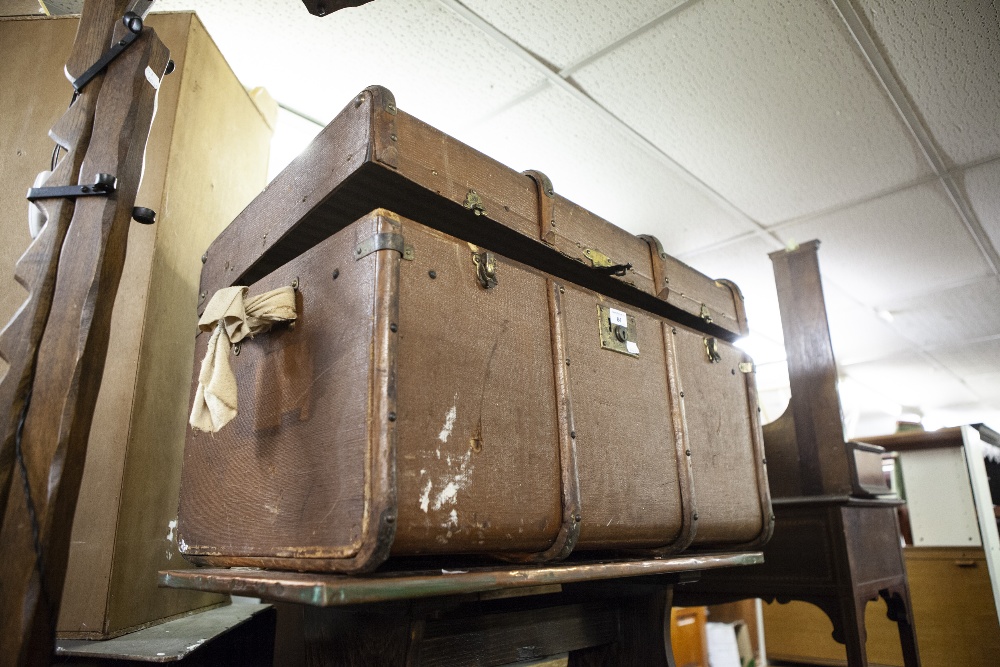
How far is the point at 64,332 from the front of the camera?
107cm

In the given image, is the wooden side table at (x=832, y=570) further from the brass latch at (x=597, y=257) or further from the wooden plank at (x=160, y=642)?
the wooden plank at (x=160, y=642)

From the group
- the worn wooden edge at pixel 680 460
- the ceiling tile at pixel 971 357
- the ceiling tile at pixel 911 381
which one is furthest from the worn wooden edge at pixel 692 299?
the ceiling tile at pixel 911 381

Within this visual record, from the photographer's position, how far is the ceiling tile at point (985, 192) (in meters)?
2.82

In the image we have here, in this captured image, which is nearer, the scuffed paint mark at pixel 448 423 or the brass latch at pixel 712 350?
the scuffed paint mark at pixel 448 423

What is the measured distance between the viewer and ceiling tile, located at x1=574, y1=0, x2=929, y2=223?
6.84 ft

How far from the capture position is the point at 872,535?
2.39 metres

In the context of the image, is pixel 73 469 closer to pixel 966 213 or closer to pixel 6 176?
pixel 6 176

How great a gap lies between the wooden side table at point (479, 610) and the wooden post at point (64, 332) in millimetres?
229

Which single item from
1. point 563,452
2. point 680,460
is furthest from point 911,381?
point 563,452

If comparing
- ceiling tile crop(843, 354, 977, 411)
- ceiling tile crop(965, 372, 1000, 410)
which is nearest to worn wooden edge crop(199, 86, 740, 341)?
ceiling tile crop(843, 354, 977, 411)

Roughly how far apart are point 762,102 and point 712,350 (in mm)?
1150

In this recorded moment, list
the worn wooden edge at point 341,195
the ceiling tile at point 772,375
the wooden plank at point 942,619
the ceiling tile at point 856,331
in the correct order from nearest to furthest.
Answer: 1. the worn wooden edge at point 341,195
2. the wooden plank at point 942,619
3. the ceiling tile at point 856,331
4. the ceiling tile at point 772,375

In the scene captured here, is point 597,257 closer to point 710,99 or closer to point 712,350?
point 712,350

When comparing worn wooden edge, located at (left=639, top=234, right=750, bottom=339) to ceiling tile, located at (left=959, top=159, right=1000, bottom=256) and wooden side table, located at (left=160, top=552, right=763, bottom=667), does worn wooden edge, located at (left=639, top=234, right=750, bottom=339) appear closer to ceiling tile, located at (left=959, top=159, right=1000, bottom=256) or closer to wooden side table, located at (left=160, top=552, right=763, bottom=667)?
wooden side table, located at (left=160, top=552, right=763, bottom=667)
